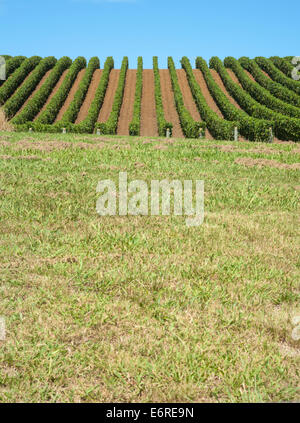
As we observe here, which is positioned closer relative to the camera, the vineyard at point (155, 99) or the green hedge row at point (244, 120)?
the green hedge row at point (244, 120)

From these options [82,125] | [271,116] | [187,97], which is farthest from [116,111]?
[271,116]

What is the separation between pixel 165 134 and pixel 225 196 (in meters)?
24.1

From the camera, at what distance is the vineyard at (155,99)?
29.3m

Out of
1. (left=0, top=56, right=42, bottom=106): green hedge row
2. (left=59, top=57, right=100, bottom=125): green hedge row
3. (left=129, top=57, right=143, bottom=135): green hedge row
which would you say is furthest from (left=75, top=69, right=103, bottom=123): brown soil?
(left=0, top=56, right=42, bottom=106): green hedge row

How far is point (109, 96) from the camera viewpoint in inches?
1683

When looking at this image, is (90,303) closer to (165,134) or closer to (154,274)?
(154,274)

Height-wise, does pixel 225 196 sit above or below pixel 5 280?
above

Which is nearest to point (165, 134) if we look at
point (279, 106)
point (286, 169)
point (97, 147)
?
point (279, 106)

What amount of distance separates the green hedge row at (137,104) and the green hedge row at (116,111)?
151cm

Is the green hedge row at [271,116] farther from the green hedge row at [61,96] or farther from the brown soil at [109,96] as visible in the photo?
the green hedge row at [61,96]

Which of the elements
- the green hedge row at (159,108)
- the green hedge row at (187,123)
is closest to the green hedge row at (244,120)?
the green hedge row at (187,123)

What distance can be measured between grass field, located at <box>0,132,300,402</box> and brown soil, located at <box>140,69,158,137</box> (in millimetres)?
27558

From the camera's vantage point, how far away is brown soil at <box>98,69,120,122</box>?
124ft
